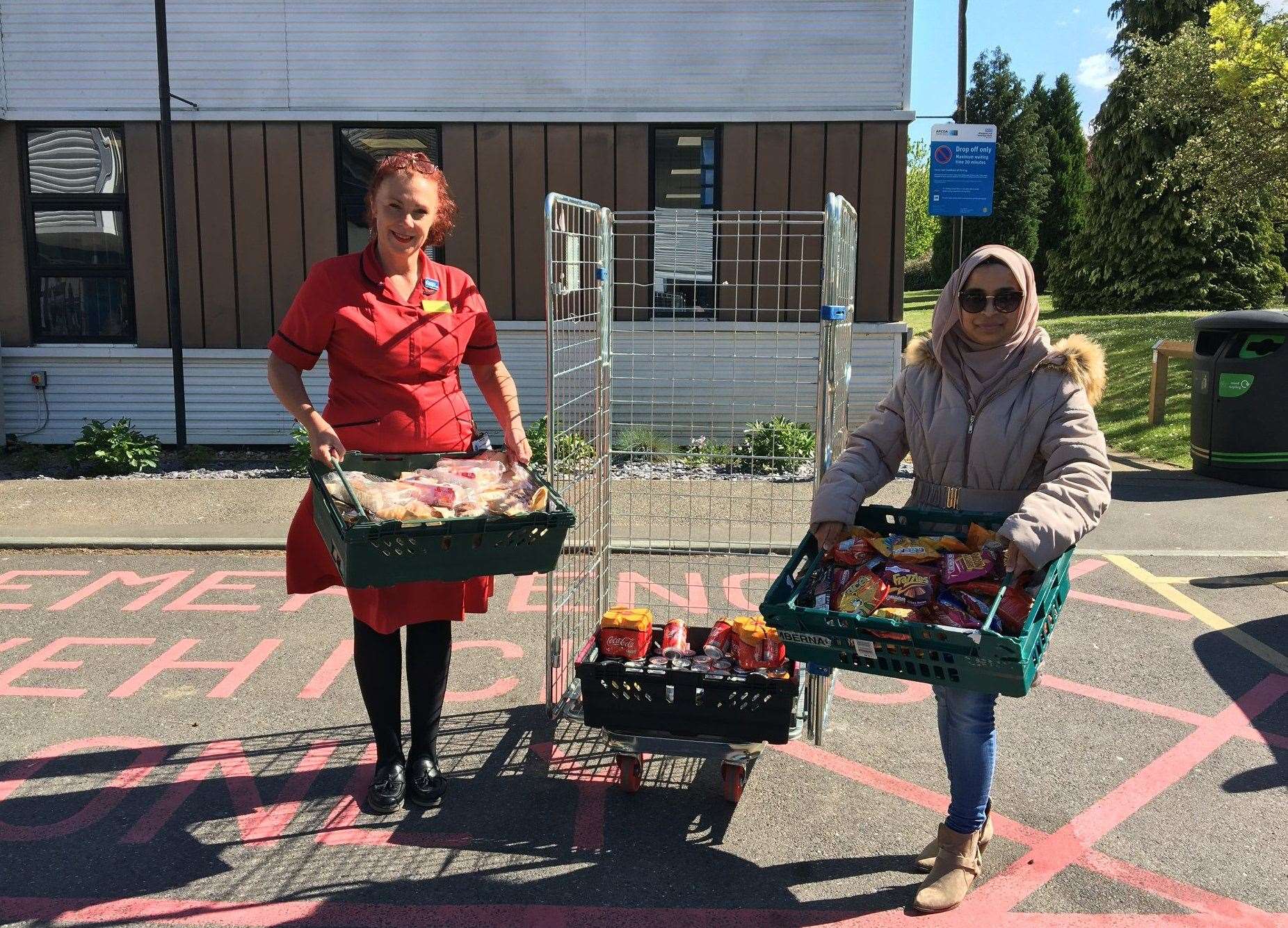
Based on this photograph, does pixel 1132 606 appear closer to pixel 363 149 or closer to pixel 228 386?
pixel 363 149

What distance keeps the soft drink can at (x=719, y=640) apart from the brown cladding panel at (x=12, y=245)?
888 centimetres

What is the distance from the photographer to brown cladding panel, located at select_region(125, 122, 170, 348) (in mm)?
9719

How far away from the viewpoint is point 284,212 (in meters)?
9.81

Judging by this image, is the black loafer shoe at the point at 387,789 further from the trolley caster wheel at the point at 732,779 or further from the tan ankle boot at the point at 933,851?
the tan ankle boot at the point at 933,851

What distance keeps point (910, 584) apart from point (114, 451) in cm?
801

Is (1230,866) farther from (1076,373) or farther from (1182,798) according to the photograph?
(1076,373)

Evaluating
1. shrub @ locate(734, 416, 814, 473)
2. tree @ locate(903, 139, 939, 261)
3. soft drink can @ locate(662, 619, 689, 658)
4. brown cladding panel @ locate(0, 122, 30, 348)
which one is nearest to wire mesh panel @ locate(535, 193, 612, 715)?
soft drink can @ locate(662, 619, 689, 658)

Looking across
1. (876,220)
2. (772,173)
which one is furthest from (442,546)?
(876,220)

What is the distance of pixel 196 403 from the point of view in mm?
10125

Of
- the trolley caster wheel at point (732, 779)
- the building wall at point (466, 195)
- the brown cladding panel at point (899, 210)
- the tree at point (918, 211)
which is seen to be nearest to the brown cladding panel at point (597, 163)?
the building wall at point (466, 195)

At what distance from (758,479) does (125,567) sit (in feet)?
14.8

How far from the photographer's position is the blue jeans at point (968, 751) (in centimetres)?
283

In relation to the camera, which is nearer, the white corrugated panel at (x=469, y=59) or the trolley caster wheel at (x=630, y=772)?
the trolley caster wheel at (x=630, y=772)

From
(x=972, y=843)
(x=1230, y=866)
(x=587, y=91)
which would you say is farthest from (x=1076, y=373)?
(x=587, y=91)
